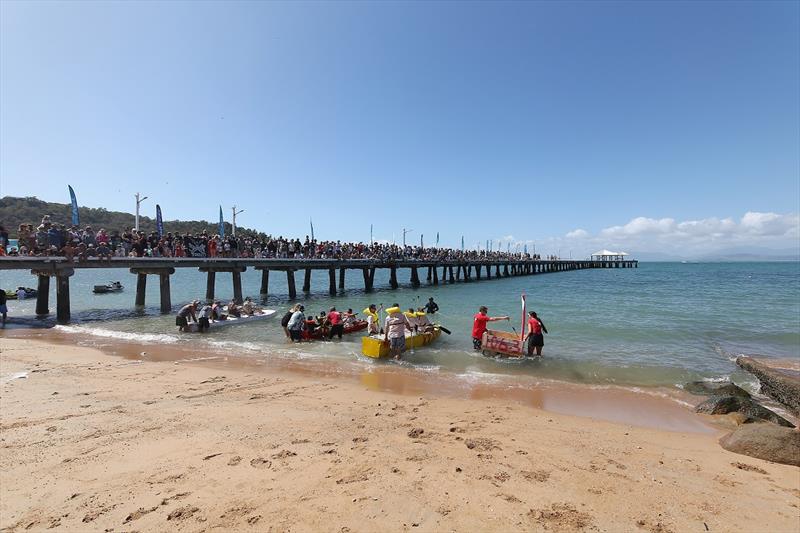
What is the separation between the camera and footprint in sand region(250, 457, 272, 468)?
491 cm

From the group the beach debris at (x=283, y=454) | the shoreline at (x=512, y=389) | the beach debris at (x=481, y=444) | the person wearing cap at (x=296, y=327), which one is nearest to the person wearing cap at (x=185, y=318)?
the shoreline at (x=512, y=389)

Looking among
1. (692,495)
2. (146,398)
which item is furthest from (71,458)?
(692,495)

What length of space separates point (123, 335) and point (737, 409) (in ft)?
64.8

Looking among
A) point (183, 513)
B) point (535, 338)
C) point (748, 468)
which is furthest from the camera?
point (535, 338)

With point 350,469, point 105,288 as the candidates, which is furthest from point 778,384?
point 105,288

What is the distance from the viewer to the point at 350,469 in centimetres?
488

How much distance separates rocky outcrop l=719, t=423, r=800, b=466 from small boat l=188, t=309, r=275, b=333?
17.3m

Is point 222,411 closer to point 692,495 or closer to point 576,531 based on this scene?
point 576,531

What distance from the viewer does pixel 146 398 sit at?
762 centimetres

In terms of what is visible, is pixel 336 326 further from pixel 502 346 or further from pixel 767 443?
pixel 767 443

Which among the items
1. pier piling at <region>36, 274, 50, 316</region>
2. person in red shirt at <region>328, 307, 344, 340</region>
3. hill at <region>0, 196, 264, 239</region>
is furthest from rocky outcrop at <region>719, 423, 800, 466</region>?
hill at <region>0, 196, 264, 239</region>

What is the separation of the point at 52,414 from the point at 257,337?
31.1ft

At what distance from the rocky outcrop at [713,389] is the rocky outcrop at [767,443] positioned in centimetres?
343

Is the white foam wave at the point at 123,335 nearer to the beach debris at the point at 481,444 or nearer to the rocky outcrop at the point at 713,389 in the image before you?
the beach debris at the point at 481,444
